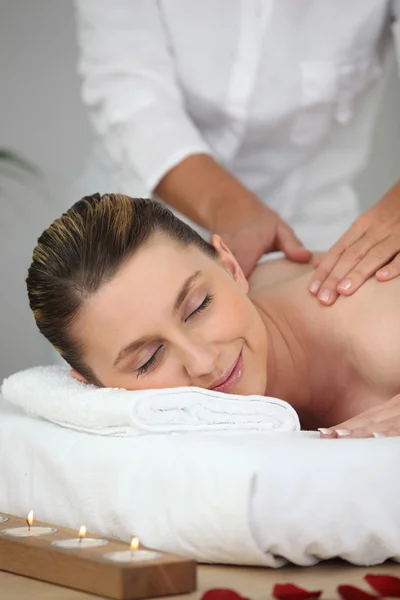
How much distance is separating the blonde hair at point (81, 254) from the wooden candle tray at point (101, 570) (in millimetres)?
486

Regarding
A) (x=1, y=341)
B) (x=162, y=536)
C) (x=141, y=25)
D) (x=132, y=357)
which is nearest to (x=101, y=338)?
(x=132, y=357)

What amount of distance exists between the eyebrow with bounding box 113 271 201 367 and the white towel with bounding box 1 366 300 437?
0.08 metres

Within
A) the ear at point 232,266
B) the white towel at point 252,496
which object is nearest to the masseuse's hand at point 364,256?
the ear at point 232,266

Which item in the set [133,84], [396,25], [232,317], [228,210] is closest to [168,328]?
[232,317]

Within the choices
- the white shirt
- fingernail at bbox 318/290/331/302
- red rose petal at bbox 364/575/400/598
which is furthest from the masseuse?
red rose petal at bbox 364/575/400/598

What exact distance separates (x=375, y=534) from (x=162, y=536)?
0.95ft

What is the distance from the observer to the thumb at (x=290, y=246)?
2232 millimetres

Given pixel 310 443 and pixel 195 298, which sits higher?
pixel 195 298

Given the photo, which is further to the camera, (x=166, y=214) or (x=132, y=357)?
(x=166, y=214)

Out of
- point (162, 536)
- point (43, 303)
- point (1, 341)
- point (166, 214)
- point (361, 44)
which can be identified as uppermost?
point (361, 44)

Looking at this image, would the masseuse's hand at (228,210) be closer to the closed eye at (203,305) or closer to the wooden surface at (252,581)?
the closed eye at (203,305)

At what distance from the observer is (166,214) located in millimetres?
1849

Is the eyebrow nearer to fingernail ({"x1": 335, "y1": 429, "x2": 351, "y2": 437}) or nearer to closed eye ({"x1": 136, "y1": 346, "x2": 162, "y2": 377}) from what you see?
closed eye ({"x1": 136, "y1": 346, "x2": 162, "y2": 377})

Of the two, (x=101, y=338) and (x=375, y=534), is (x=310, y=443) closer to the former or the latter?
(x=375, y=534)
